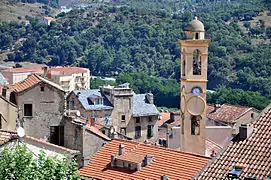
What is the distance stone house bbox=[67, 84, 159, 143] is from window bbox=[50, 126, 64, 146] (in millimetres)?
29373

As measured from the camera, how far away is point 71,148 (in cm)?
4047

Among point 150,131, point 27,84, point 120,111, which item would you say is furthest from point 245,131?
point 150,131

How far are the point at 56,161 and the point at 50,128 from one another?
15.2 m

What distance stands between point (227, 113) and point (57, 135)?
103ft

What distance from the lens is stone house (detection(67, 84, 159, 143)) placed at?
72.6 m

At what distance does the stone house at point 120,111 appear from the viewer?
238ft

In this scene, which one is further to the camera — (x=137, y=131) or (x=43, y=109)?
(x=137, y=131)

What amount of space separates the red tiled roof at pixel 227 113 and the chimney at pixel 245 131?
40262 mm

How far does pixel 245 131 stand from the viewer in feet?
90.9

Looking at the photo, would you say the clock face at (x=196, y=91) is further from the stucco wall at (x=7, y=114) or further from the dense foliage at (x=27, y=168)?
the dense foliage at (x=27, y=168)

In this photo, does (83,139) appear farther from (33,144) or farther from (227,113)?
(227,113)

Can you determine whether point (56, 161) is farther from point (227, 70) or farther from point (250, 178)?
point (227, 70)

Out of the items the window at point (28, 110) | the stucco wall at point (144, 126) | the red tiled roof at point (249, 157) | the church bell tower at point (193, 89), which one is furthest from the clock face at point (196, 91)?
the stucco wall at point (144, 126)

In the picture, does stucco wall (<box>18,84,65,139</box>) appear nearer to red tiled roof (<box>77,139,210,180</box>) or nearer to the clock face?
red tiled roof (<box>77,139,210,180</box>)
